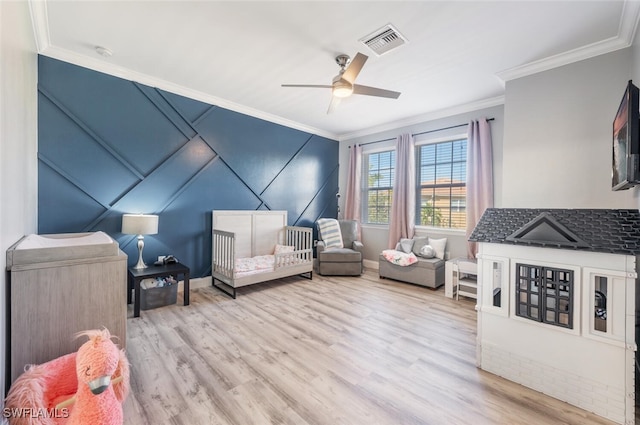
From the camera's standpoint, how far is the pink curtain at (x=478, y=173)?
11.7 ft

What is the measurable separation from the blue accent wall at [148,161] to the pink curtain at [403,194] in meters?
1.91

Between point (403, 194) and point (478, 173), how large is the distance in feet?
3.76

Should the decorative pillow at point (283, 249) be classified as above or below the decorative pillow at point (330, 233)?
below

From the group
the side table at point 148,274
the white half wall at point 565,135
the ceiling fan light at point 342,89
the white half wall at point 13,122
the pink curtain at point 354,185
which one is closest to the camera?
the white half wall at point 13,122

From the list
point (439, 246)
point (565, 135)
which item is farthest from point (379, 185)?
point (565, 135)

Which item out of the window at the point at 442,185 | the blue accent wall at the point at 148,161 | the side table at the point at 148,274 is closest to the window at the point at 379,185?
the window at the point at 442,185

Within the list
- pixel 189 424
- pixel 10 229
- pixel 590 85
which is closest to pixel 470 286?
pixel 590 85

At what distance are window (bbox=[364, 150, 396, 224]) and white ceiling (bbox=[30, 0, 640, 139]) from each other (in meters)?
1.69

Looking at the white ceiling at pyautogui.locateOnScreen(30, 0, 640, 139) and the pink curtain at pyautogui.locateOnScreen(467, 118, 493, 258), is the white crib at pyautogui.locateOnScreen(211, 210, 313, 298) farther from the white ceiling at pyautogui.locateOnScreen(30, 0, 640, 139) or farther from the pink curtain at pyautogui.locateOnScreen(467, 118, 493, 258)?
the pink curtain at pyautogui.locateOnScreen(467, 118, 493, 258)

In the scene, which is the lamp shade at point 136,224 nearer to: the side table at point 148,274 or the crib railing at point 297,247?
the side table at point 148,274

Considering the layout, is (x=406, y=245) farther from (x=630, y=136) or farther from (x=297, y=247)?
(x=630, y=136)

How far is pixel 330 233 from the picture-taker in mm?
4770

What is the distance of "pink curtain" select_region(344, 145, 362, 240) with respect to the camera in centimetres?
521

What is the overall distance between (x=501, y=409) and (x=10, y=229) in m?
2.87
